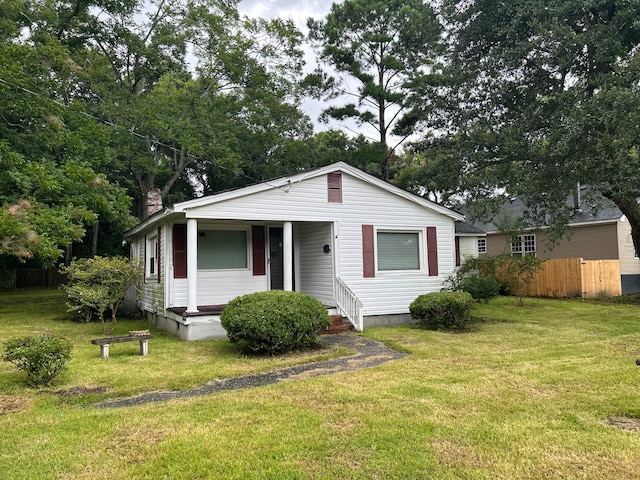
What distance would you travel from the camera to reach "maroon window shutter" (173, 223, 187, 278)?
1009 cm

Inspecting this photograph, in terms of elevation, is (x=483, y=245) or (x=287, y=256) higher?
(x=483, y=245)

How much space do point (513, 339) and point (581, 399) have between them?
4.04m

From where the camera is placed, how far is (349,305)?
10258mm

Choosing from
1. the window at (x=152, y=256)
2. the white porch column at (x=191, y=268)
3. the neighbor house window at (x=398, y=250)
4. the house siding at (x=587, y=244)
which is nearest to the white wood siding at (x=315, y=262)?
the neighbor house window at (x=398, y=250)

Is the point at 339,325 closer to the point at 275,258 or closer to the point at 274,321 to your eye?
the point at 275,258

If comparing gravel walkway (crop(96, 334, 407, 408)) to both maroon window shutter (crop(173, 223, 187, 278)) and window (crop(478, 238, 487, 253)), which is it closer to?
maroon window shutter (crop(173, 223, 187, 278))

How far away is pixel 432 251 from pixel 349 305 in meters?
2.94

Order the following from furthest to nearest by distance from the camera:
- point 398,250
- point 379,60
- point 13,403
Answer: point 379,60 < point 398,250 < point 13,403

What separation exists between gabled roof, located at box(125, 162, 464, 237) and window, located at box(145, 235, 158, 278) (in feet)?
1.32

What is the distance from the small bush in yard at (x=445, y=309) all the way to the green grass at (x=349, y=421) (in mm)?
2334

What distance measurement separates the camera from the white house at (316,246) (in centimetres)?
1008

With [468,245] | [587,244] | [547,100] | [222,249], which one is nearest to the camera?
[222,249]

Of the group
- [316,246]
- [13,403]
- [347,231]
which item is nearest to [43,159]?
[316,246]

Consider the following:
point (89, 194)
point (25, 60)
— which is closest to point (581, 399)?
point (89, 194)
